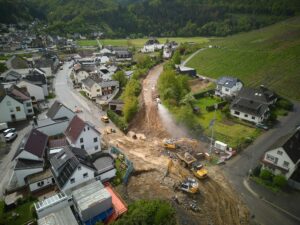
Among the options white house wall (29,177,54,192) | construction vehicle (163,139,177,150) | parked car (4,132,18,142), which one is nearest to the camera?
white house wall (29,177,54,192)

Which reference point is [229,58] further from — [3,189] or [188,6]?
[188,6]

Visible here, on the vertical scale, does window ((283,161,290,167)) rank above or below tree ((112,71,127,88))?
below

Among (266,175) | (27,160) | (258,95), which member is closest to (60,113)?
(27,160)

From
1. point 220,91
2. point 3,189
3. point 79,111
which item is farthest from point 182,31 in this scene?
point 3,189

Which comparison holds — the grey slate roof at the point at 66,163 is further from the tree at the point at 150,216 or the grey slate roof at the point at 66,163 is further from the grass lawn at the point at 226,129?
the grass lawn at the point at 226,129

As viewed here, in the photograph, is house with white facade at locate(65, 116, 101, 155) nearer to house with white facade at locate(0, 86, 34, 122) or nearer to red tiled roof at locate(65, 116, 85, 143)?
red tiled roof at locate(65, 116, 85, 143)

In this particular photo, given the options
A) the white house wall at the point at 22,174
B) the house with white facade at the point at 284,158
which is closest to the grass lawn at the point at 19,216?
the white house wall at the point at 22,174

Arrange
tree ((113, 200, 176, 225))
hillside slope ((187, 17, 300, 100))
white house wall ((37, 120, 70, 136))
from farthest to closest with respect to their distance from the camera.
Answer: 1. hillside slope ((187, 17, 300, 100))
2. white house wall ((37, 120, 70, 136))
3. tree ((113, 200, 176, 225))

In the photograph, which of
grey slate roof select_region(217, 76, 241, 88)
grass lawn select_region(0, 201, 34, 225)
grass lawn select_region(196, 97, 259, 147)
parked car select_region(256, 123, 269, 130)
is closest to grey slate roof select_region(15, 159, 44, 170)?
grass lawn select_region(0, 201, 34, 225)
